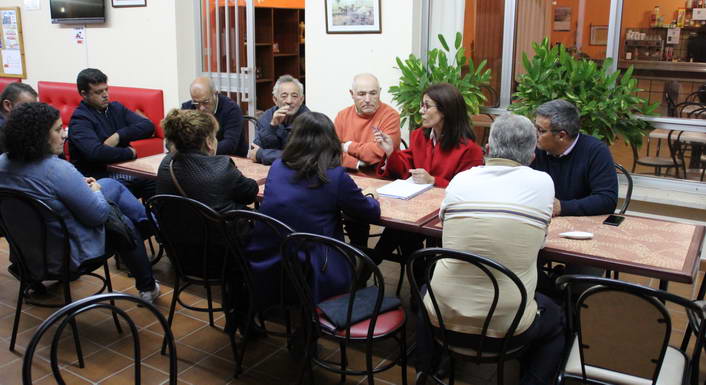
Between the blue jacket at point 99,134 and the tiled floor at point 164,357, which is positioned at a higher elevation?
the blue jacket at point 99,134

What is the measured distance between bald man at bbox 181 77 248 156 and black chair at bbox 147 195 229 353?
146 centimetres

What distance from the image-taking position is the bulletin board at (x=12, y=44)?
6938 mm

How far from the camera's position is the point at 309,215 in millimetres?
2434

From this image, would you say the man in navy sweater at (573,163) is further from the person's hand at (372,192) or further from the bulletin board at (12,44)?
the bulletin board at (12,44)

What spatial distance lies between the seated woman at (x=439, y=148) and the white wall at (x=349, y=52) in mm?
1454

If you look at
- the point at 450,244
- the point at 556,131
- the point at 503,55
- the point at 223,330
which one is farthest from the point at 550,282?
the point at 503,55

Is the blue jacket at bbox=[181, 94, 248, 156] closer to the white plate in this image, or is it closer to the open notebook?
the open notebook

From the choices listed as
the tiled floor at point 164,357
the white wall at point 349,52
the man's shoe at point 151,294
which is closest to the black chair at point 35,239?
the tiled floor at point 164,357

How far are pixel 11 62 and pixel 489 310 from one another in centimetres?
690

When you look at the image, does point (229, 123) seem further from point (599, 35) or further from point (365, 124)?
point (599, 35)

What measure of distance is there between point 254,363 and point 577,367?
56.5 inches

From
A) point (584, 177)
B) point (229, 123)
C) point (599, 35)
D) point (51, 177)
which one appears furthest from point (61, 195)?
point (599, 35)

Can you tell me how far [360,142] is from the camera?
153 inches

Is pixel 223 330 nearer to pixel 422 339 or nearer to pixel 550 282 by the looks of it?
pixel 422 339
